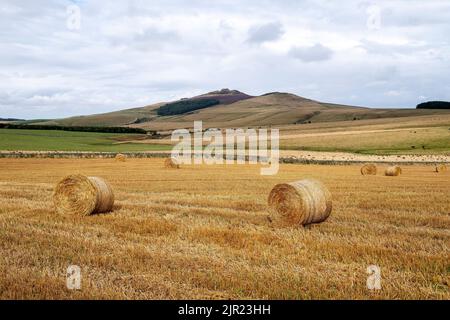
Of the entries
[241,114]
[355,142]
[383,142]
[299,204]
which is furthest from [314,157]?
[241,114]

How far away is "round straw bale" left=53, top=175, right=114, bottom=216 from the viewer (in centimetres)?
1423

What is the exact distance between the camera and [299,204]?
12.8 m

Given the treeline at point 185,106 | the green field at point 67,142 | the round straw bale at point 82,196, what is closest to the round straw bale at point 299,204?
the round straw bale at point 82,196

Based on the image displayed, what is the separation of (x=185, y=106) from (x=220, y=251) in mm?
179424

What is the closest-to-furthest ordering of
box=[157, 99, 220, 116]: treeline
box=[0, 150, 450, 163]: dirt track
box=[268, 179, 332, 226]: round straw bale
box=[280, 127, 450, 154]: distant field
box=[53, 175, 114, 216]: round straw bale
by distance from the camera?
1. box=[268, 179, 332, 226]: round straw bale
2. box=[53, 175, 114, 216]: round straw bale
3. box=[0, 150, 450, 163]: dirt track
4. box=[280, 127, 450, 154]: distant field
5. box=[157, 99, 220, 116]: treeline

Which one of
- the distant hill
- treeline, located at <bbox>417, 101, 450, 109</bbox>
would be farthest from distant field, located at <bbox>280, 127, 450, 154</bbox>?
treeline, located at <bbox>417, 101, 450, 109</bbox>

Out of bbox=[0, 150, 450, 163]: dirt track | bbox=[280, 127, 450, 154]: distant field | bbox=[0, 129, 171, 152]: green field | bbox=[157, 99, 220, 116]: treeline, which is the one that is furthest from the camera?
bbox=[157, 99, 220, 116]: treeline

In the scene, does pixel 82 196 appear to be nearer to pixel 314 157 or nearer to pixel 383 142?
pixel 314 157

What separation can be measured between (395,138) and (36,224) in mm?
61103

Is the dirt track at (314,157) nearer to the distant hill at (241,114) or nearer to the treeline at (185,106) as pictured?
the distant hill at (241,114)

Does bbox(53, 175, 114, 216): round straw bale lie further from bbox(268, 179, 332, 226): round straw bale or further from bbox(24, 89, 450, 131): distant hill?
bbox(24, 89, 450, 131): distant hill

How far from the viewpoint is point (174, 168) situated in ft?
119

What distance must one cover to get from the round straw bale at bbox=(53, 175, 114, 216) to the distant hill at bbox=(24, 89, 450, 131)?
98.7 metres
